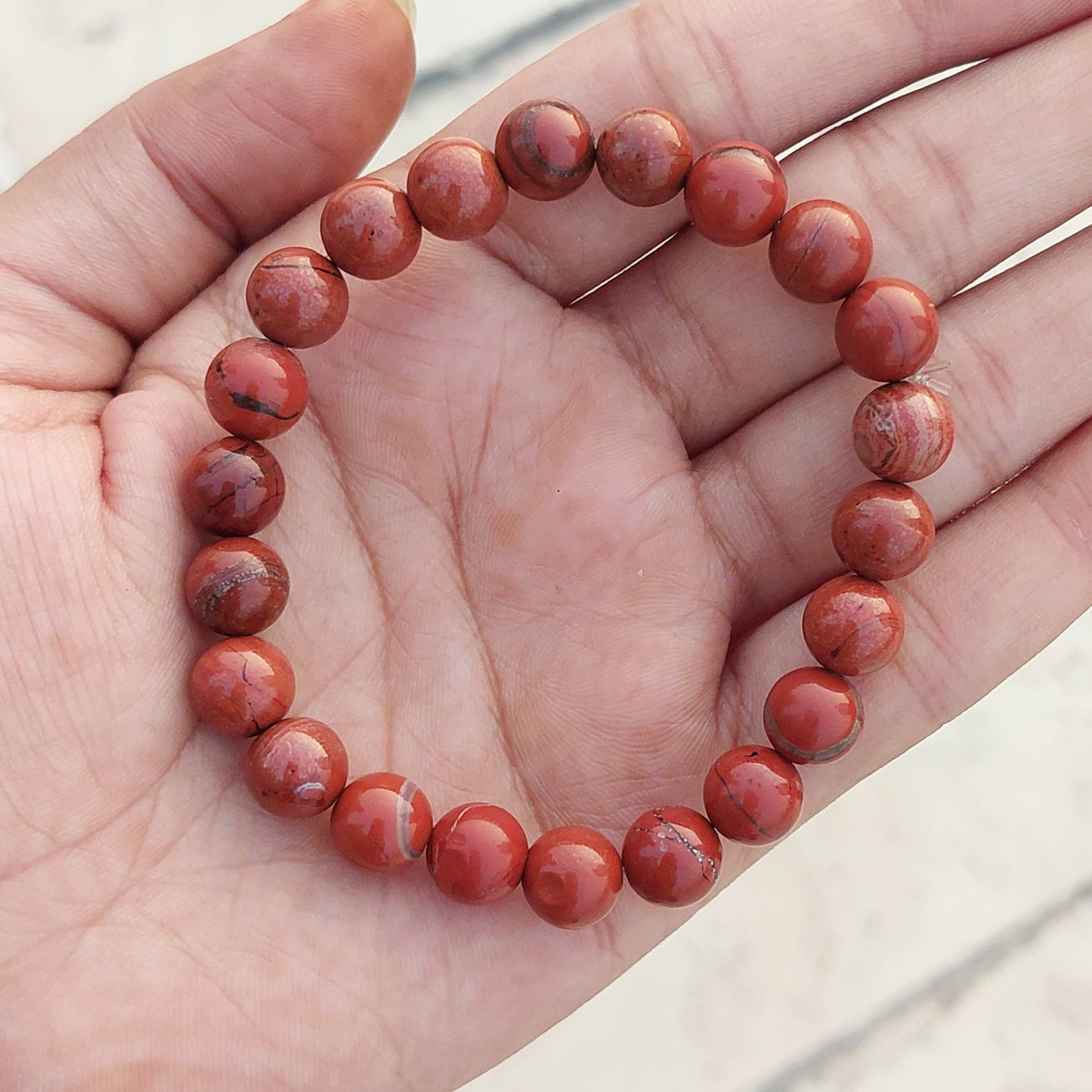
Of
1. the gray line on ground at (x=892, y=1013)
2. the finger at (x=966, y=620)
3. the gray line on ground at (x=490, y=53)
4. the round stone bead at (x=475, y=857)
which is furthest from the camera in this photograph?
the gray line on ground at (x=490, y=53)

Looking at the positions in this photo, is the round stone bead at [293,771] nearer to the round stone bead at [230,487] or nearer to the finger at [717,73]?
the round stone bead at [230,487]

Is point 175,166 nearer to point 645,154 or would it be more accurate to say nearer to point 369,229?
point 369,229

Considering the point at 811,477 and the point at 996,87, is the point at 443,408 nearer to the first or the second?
the point at 811,477

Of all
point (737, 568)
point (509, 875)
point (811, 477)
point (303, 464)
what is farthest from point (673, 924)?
point (303, 464)

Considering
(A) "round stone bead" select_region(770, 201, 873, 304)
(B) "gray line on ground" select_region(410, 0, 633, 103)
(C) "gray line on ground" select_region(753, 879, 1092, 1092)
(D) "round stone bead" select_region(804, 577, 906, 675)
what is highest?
(B) "gray line on ground" select_region(410, 0, 633, 103)

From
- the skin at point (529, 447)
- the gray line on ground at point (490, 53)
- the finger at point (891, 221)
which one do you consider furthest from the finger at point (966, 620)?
the gray line on ground at point (490, 53)

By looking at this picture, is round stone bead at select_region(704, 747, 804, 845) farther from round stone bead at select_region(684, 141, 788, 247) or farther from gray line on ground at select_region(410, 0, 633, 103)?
gray line on ground at select_region(410, 0, 633, 103)

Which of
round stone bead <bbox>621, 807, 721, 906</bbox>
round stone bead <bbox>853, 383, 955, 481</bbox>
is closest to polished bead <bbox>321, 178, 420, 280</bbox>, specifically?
round stone bead <bbox>853, 383, 955, 481</bbox>
